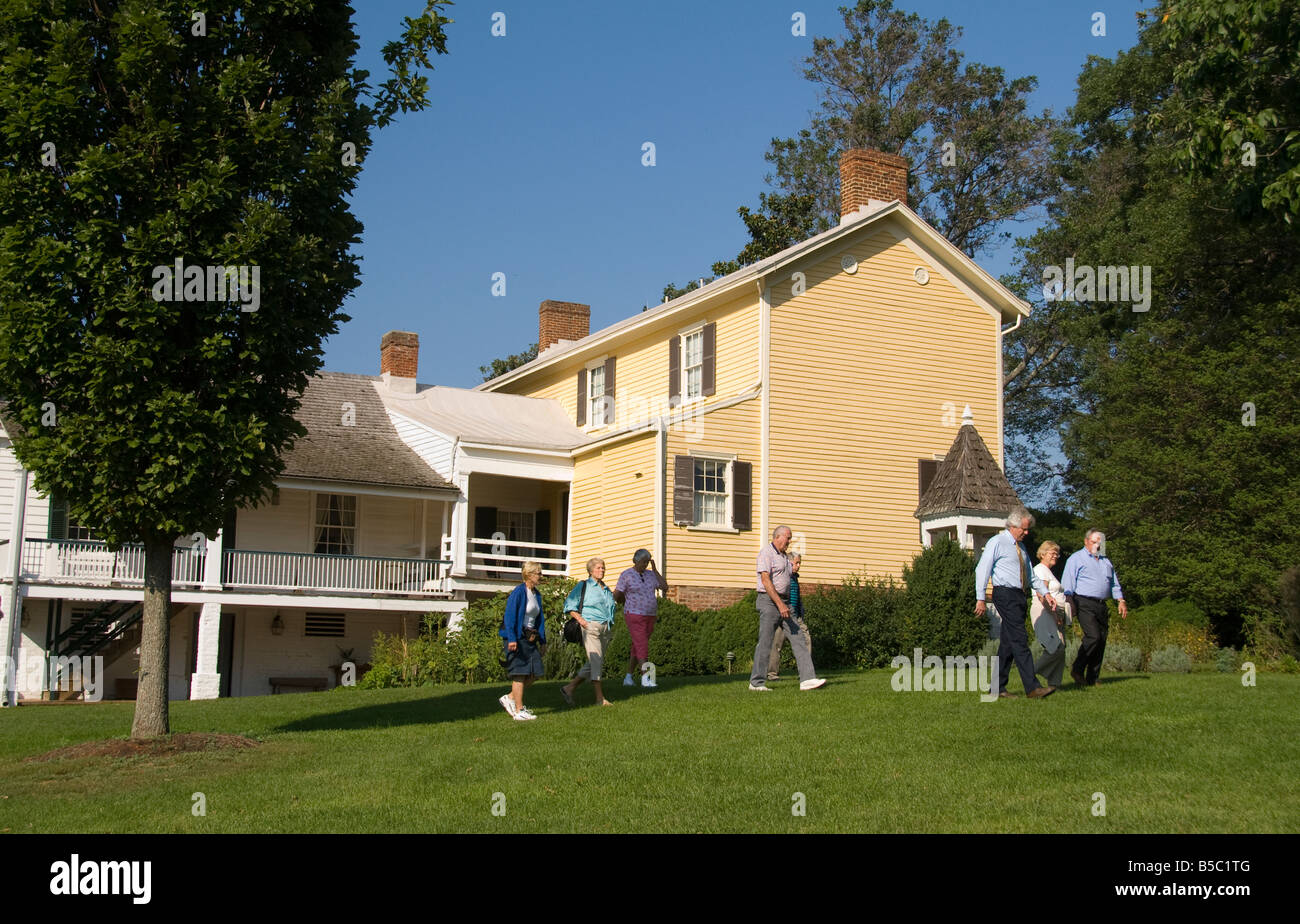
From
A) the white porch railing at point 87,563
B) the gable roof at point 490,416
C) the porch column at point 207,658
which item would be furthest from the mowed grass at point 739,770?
the gable roof at point 490,416

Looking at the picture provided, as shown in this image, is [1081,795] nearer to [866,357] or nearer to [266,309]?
[266,309]

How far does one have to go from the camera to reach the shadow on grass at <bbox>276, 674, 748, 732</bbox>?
46.4 feet

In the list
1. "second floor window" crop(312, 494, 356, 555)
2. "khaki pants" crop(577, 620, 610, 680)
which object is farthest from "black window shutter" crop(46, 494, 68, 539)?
"khaki pants" crop(577, 620, 610, 680)

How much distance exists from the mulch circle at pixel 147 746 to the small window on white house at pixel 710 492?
1345cm

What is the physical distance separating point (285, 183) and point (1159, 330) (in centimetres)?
2321

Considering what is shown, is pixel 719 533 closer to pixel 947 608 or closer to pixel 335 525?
pixel 947 608

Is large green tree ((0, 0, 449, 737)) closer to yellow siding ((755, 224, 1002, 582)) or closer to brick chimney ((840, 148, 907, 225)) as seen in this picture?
yellow siding ((755, 224, 1002, 582))

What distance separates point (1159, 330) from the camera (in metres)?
29.7

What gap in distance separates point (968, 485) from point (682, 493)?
5.27m

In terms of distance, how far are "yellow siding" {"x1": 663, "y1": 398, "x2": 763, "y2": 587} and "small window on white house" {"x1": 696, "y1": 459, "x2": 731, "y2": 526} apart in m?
0.30

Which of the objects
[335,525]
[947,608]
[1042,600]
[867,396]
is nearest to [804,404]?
[867,396]

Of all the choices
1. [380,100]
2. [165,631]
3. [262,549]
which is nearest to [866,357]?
[262,549]

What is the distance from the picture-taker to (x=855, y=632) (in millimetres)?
21922
